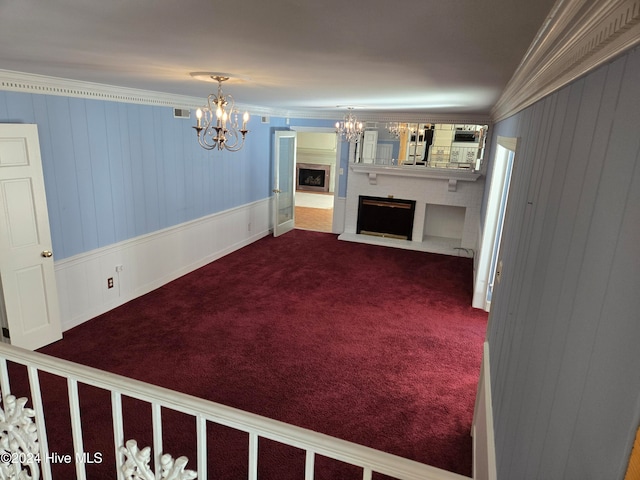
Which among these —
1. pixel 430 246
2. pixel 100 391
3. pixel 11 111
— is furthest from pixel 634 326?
pixel 430 246

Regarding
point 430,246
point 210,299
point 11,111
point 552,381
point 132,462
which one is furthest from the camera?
point 430,246

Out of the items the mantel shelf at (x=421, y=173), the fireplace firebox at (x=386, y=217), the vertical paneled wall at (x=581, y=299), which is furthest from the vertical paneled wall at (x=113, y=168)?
the vertical paneled wall at (x=581, y=299)

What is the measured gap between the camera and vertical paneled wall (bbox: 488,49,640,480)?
2.22 ft

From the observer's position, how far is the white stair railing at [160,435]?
1.11 metres

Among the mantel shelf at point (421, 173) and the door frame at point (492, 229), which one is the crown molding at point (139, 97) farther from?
the door frame at point (492, 229)

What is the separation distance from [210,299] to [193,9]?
3941mm

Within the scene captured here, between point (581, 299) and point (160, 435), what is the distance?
4.22 feet

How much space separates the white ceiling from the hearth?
33.6 ft

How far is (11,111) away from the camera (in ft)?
11.1

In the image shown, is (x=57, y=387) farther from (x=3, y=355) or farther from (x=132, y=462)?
(x=132, y=462)

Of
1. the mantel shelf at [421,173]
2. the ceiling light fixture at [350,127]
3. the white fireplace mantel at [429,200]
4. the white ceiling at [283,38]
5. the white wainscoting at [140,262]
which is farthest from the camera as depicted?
the white fireplace mantel at [429,200]

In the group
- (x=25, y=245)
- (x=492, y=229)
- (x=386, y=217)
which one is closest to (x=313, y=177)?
(x=386, y=217)

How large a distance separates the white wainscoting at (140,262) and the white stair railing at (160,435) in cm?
269

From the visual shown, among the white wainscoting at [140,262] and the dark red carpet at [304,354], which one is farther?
the white wainscoting at [140,262]
